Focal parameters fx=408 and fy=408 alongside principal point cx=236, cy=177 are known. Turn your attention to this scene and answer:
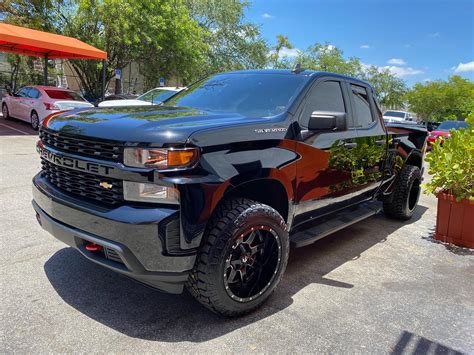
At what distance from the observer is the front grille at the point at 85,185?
2.58m

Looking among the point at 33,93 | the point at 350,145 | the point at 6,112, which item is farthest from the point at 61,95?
the point at 350,145

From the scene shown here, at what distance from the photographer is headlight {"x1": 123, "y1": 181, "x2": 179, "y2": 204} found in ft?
8.11

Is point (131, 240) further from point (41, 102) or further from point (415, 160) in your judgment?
point (41, 102)

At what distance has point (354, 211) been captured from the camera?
4715 mm

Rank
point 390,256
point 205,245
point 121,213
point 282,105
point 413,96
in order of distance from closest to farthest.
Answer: point 121,213 → point 205,245 → point 282,105 → point 390,256 → point 413,96

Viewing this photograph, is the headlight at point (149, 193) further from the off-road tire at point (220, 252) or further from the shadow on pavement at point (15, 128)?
the shadow on pavement at point (15, 128)

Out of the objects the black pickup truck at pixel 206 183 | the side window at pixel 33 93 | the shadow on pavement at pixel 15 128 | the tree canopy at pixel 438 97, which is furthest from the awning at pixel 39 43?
the tree canopy at pixel 438 97

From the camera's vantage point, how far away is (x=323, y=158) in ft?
12.0

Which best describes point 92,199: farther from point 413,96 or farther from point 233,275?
point 413,96

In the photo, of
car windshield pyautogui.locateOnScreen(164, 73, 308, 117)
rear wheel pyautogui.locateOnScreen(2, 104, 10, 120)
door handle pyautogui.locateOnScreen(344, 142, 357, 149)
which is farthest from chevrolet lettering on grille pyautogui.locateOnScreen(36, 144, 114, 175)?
rear wheel pyautogui.locateOnScreen(2, 104, 10, 120)

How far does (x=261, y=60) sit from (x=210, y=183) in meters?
30.8

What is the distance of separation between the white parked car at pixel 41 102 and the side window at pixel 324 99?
30.9ft

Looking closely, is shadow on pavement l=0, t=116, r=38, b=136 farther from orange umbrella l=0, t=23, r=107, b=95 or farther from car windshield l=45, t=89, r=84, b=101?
orange umbrella l=0, t=23, r=107, b=95

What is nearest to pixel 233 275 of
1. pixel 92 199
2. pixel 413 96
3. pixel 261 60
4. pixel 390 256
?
pixel 92 199
